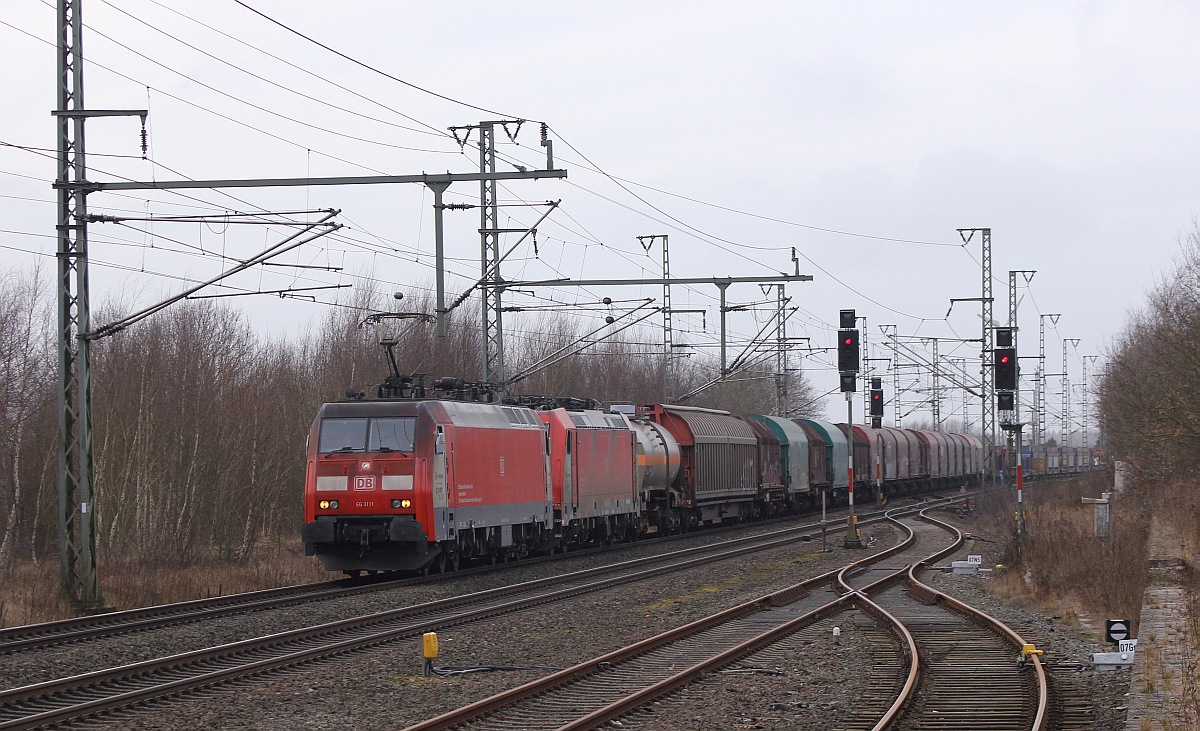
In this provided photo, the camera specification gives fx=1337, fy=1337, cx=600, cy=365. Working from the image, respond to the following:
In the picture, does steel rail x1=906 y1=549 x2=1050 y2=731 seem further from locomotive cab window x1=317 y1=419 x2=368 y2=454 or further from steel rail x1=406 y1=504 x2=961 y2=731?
locomotive cab window x1=317 y1=419 x2=368 y2=454

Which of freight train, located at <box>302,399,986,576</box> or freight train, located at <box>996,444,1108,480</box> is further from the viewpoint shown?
freight train, located at <box>996,444,1108,480</box>

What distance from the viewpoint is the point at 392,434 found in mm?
22344

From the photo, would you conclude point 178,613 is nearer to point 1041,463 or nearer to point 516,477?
point 516,477

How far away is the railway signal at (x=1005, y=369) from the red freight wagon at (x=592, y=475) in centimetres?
927

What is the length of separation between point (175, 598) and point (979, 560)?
48.3ft

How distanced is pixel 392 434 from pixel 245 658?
865 centimetres

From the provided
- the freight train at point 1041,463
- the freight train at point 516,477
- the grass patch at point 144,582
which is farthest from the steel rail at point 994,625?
the freight train at point 1041,463

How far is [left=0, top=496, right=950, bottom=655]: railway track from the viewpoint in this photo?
1512cm

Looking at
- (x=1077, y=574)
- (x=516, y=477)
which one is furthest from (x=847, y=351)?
(x=1077, y=574)

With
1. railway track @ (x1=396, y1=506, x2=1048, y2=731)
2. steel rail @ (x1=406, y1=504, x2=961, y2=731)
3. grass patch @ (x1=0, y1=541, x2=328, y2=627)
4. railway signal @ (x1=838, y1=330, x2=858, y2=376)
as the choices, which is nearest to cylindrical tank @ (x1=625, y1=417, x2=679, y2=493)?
railway signal @ (x1=838, y1=330, x2=858, y2=376)


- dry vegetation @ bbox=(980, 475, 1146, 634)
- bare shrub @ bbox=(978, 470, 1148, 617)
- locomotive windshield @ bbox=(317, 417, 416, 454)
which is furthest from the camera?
locomotive windshield @ bbox=(317, 417, 416, 454)

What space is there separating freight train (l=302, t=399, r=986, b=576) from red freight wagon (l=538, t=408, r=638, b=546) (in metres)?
0.05

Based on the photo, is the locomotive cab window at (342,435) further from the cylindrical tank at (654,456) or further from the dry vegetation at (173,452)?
the cylindrical tank at (654,456)

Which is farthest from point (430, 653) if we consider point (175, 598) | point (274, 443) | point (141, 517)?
point (274, 443)
